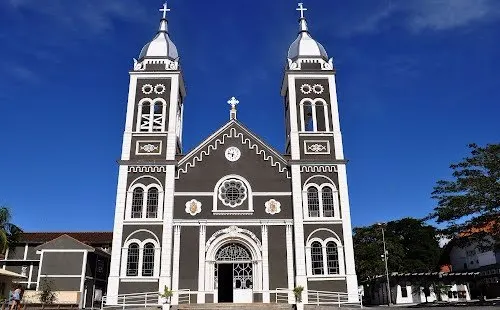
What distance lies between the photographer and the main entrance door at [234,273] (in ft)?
93.8

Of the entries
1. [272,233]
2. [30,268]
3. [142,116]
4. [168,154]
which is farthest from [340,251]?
[30,268]

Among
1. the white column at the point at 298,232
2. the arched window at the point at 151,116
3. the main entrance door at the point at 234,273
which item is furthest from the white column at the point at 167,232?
the white column at the point at 298,232

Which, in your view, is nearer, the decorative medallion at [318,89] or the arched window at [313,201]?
the arched window at [313,201]

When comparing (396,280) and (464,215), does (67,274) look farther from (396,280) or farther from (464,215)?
(396,280)

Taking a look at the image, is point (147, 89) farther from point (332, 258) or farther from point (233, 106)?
point (332, 258)

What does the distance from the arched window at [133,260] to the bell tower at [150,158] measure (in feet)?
0.34

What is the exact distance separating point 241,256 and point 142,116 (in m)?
12.0

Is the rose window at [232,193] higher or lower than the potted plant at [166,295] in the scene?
higher

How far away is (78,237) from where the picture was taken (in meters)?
42.1

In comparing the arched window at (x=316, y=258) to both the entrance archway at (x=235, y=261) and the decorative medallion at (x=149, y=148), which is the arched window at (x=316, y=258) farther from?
the decorative medallion at (x=149, y=148)

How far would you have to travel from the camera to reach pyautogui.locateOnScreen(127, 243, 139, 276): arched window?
28.2 m

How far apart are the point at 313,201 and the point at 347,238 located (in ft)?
10.4

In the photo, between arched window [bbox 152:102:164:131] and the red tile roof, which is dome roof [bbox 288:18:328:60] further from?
the red tile roof

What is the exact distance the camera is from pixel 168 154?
31.0m
